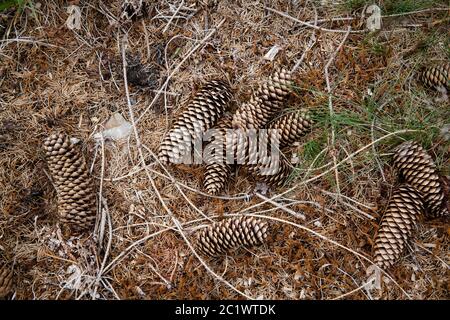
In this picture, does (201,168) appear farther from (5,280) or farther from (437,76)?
(437,76)

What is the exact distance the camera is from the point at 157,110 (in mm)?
2740

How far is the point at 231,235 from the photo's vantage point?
8.40 feet

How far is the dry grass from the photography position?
262cm

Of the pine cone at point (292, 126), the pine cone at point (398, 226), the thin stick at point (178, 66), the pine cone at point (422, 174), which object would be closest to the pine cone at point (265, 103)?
the pine cone at point (292, 126)

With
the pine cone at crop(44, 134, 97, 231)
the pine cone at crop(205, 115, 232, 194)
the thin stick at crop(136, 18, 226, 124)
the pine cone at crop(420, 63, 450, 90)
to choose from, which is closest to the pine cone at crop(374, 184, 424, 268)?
the pine cone at crop(420, 63, 450, 90)

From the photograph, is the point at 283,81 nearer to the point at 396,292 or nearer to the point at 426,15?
the point at 426,15

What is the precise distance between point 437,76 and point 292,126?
781 mm

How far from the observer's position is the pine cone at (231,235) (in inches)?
101

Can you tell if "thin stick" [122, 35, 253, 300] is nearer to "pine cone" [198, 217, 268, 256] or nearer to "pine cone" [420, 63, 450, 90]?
"pine cone" [198, 217, 268, 256]

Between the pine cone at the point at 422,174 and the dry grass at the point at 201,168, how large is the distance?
0.07 meters

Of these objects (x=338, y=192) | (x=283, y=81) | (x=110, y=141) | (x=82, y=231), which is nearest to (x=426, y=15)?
(x=283, y=81)

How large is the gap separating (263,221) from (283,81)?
72 cm

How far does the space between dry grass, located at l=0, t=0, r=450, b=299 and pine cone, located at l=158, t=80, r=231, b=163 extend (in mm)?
107

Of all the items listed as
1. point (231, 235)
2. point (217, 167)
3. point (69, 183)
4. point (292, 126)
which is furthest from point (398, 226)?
point (69, 183)
